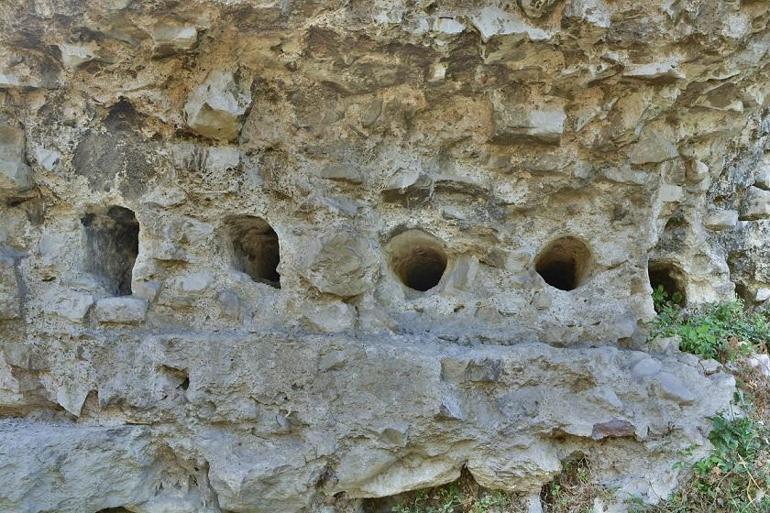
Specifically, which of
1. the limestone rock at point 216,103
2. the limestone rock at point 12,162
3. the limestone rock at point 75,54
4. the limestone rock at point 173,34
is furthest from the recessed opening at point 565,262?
the limestone rock at point 12,162

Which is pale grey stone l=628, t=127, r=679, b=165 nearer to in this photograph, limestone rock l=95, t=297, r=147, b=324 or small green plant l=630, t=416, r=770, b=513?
small green plant l=630, t=416, r=770, b=513

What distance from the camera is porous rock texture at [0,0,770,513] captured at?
99.9 inches

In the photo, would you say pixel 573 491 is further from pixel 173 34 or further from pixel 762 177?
pixel 173 34

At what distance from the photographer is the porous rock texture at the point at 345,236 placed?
254cm

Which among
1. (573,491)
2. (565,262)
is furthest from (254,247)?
(573,491)

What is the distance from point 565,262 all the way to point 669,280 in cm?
70

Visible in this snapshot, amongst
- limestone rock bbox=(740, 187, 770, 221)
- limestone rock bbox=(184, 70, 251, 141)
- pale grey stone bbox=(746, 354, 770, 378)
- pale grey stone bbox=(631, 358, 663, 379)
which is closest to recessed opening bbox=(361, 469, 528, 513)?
pale grey stone bbox=(631, 358, 663, 379)

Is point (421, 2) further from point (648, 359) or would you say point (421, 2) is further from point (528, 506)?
point (528, 506)

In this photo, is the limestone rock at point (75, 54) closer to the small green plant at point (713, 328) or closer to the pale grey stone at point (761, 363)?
the small green plant at point (713, 328)

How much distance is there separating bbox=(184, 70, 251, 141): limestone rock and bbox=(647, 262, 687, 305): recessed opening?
7.77ft

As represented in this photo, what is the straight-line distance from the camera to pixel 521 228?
2926 millimetres

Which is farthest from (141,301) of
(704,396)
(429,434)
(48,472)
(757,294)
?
(757,294)

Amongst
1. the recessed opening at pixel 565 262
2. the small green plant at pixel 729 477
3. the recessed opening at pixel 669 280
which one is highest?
the recessed opening at pixel 669 280

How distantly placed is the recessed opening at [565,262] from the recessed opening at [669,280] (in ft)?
1.50
